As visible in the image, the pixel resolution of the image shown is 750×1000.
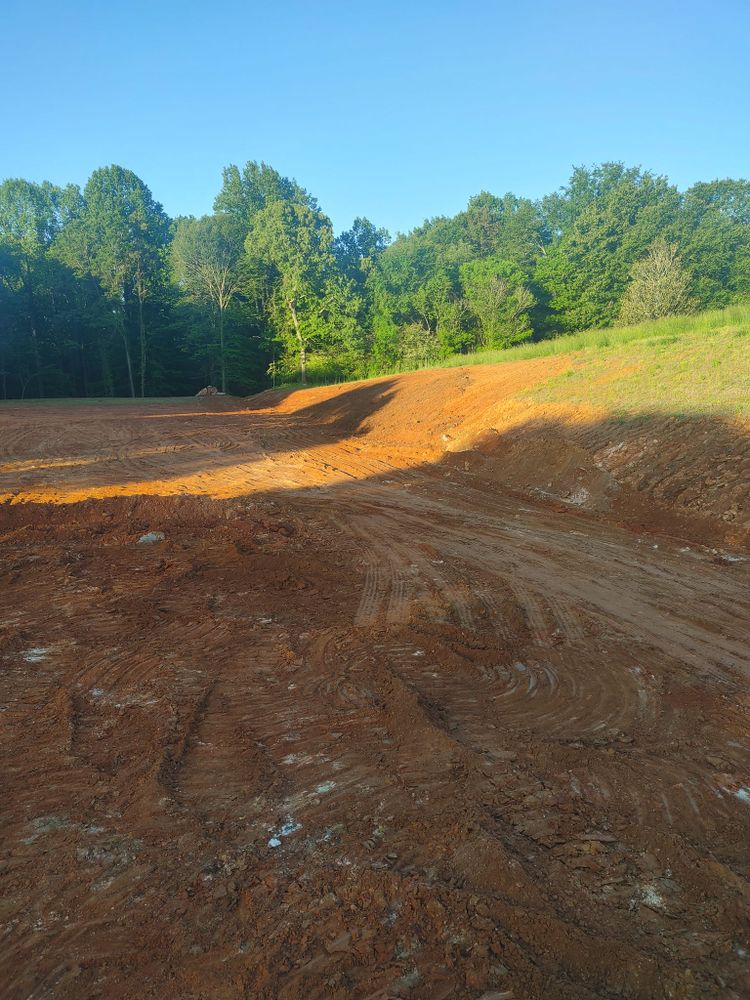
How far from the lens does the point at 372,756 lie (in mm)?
3244

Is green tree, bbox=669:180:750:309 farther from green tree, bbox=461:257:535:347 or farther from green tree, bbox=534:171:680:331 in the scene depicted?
green tree, bbox=461:257:535:347

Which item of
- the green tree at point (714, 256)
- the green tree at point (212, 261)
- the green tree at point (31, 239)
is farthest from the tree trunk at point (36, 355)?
the green tree at point (714, 256)

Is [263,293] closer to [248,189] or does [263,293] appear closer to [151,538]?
[248,189]

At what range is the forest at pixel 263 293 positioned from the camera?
136ft

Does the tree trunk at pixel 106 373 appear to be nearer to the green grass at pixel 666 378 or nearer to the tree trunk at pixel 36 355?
the tree trunk at pixel 36 355

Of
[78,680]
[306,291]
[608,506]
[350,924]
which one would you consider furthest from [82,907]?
[306,291]

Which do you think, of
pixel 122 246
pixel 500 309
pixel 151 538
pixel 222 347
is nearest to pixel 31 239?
pixel 122 246

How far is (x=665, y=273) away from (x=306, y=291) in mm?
26126

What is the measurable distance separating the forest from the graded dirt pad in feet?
109

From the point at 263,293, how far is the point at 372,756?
50.0 m

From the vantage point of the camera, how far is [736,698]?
4.06m

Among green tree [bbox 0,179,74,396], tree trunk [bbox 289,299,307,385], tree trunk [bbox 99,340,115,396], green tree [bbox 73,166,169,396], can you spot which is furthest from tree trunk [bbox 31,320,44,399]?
tree trunk [bbox 289,299,307,385]

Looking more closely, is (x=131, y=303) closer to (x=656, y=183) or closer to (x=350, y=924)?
(x=350, y=924)

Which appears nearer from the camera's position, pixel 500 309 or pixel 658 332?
pixel 658 332
